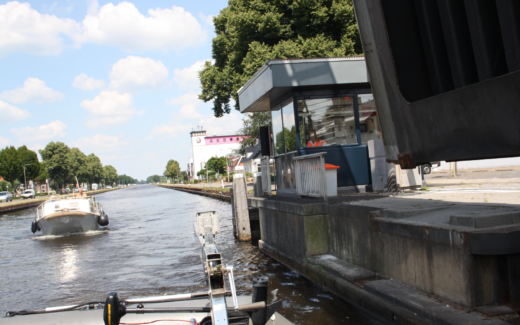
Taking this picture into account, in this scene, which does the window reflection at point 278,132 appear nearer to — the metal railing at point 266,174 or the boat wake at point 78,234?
the metal railing at point 266,174

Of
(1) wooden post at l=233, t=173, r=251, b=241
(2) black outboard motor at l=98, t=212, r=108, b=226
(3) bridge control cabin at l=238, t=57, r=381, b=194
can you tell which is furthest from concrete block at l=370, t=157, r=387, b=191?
(2) black outboard motor at l=98, t=212, r=108, b=226

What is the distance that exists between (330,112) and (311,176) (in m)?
2.64

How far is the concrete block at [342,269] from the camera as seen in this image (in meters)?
6.03

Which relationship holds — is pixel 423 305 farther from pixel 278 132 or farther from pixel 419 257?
pixel 278 132

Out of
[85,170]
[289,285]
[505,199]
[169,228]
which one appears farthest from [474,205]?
[85,170]

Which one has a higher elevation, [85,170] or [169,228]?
[85,170]

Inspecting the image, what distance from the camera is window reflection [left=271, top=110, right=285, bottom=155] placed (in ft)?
38.9

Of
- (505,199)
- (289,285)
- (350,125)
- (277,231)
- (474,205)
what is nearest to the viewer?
(474,205)

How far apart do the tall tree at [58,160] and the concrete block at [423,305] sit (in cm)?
9217

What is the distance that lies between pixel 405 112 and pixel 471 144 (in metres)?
0.76

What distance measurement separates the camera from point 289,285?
804 centimetres

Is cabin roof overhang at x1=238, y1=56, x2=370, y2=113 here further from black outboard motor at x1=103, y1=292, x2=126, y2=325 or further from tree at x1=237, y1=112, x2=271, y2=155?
tree at x1=237, y1=112, x2=271, y2=155

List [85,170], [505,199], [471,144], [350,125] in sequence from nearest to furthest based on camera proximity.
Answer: [471,144], [505,199], [350,125], [85,170]

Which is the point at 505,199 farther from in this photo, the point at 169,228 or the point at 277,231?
the point at 169,228
